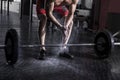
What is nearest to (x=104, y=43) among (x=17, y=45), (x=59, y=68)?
(x=59, y=68)

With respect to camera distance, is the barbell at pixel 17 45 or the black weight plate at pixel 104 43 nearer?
the barbell at pixel 17 45

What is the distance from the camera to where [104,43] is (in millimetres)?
1972

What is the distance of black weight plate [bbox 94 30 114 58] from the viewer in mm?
1891

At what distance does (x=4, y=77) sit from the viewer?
1596mm

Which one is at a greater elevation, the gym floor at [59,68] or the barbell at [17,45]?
the barbell at [17,45]

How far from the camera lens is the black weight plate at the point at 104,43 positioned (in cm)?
189

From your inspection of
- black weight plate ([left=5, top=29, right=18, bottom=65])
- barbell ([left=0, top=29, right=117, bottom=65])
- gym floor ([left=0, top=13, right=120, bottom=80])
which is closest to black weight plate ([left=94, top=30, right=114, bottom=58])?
barbell ([left=0, top=29, right=117, bottom=65])

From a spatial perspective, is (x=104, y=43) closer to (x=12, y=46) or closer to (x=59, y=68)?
(x=59, y=68)

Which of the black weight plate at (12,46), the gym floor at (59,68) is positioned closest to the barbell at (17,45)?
the black weight plate at (12,46)

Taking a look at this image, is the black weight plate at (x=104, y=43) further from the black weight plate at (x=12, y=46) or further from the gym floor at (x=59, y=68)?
the black weight plate at (x=12, y=46)

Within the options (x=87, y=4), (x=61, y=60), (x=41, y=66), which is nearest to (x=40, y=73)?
(x=41, y=66)

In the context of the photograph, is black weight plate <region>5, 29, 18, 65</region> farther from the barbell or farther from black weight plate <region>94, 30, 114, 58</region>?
black weight plate <region>94, 30, 114, 58</region>

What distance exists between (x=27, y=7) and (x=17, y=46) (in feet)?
16.0

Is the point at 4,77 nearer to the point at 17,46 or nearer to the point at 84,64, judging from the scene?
the point at 17,46
